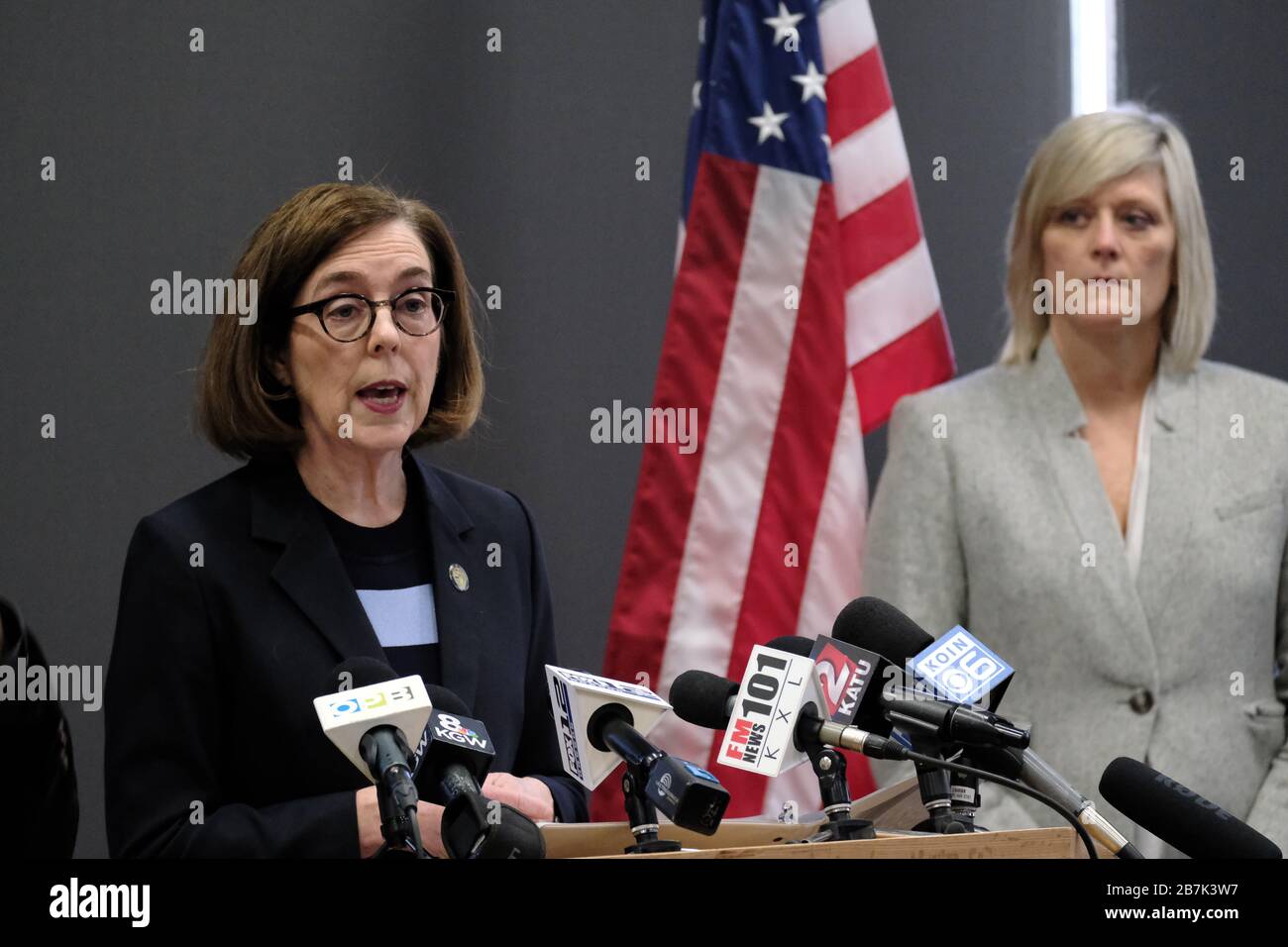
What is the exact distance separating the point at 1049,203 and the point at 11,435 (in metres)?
2.17

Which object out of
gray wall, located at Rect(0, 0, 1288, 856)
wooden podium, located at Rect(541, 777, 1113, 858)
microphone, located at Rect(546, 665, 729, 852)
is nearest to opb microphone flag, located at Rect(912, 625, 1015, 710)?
wooden podium, located at Rect(541, 777, 1113, 858)

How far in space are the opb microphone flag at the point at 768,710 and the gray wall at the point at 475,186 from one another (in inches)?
84.8

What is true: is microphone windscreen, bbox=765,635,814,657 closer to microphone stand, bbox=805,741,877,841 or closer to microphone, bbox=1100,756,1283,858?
microphone stand, bbox=805,741,877,841

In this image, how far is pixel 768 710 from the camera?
4.86 feet

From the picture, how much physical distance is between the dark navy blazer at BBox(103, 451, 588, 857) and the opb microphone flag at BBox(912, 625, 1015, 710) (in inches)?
26.3

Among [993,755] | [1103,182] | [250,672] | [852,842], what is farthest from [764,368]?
[852,842]

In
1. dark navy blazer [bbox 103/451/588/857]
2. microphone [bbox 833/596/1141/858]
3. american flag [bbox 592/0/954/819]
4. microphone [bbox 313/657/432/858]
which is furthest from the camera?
american flag [bbox 592/0/954/819]

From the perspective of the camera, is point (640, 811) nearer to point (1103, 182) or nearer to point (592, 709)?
point (592, 709)

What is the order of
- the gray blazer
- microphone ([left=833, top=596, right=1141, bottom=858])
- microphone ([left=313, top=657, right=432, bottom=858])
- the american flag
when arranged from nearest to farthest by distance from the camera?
1. microphone ([left=313, top=657, right=432, bottom=858])
2. microphone ([left=833, top=596, right=1141, bottom=858])
3. the gray blazer
4. the american flag

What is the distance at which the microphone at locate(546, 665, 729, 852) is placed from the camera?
1.37 meters

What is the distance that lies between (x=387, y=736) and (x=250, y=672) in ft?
2.16

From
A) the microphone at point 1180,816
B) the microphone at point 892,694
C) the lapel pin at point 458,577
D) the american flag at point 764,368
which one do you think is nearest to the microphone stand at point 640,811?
the microphone at point 892,694
